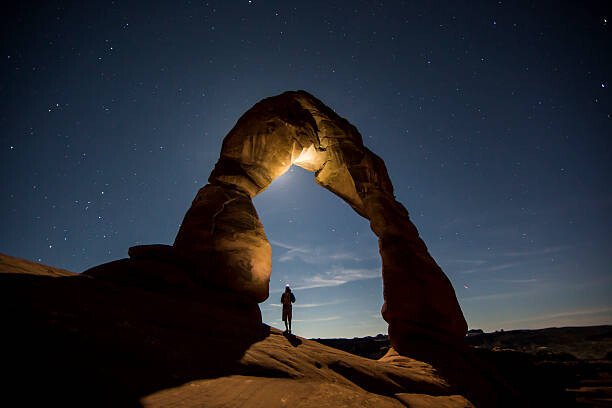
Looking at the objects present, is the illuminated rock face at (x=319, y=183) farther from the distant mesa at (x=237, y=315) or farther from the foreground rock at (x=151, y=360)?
the foreground rock at (x=151, y=360)

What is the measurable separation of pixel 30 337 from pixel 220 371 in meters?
1.80

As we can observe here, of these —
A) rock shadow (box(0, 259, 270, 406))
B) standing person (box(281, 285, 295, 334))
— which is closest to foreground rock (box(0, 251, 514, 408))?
rock shadow (box(0, 259, 270, 406))

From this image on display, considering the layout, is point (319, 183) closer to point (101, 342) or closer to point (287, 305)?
point (287, 305)

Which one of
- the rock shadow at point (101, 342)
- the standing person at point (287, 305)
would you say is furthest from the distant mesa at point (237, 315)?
the standing person at point (287, 305)

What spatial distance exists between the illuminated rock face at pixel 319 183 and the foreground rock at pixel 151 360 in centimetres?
345

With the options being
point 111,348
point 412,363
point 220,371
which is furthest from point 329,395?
point 412,363

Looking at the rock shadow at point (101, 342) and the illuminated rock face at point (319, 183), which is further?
the illuminated rock face at point (319, 183)

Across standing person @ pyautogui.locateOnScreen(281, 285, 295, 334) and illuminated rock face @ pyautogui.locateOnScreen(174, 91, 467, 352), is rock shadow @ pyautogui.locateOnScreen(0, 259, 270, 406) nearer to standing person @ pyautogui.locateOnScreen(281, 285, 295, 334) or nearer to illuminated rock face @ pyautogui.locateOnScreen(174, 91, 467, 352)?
illuminated rock face @ pyautogui.locateOnScreen(174, 91, 467, 352)

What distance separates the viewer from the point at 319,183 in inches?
556

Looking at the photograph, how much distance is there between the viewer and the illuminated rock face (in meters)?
8.65

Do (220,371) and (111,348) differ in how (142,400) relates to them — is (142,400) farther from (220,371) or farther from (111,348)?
(220,371)

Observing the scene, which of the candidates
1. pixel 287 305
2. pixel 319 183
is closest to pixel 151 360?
pixel 287 305

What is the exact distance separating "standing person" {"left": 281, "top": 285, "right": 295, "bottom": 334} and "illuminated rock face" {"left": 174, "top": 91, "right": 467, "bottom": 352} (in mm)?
2841

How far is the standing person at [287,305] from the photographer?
11.2 meters
